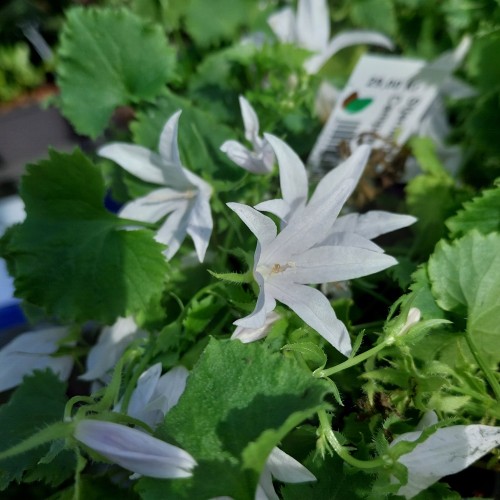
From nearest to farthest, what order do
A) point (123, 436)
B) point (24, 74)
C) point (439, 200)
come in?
point (123, 436) → point (439, 200) → point (24, 74)

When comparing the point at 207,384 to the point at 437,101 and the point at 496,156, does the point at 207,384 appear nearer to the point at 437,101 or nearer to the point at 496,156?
the point at 496,156

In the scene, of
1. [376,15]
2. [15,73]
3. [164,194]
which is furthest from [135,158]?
[15,73]

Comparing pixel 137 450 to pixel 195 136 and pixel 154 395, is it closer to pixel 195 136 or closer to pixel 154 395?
pixel 154 395

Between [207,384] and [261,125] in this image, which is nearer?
[207,384]

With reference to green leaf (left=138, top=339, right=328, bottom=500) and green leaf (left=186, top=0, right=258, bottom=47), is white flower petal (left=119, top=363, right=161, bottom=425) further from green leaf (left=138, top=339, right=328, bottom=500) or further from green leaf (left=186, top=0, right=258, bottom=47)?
green leaf (left=186, top=0, right=258, bottom=47)

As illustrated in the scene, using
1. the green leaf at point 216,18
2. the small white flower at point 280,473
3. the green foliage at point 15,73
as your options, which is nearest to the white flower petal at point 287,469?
the small white flower at point 280,473

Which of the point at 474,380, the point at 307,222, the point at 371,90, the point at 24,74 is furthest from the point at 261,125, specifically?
the point at 24,74


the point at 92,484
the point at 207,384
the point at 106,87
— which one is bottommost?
the point at 92,484
